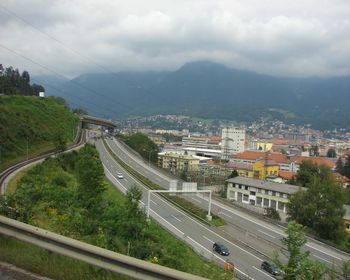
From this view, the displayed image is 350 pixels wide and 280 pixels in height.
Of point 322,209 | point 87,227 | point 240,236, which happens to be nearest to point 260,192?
point 322,209

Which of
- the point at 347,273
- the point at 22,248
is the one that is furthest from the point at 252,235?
the point at 22,248

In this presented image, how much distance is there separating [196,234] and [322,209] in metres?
14.3

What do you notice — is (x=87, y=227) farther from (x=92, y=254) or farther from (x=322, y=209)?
(x=322, y=209)

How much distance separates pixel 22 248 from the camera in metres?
4.53

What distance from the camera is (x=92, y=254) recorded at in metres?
3.79

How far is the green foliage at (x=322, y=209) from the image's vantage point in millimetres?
35875

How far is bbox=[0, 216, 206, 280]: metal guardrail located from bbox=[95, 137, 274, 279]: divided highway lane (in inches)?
528

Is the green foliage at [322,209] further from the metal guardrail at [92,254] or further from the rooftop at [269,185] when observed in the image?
the metal guardrail at [92,254]

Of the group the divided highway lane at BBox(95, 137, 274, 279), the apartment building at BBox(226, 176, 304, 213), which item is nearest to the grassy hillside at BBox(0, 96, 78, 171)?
the divided highway lane at BBox(95, 137, 274, 279)

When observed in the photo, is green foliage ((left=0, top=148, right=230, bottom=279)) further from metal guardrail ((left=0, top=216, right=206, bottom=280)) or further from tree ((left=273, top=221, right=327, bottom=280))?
tree ((left=273, top=221, right=327, bottom=280))

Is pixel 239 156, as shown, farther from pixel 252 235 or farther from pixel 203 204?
pixel 252 235

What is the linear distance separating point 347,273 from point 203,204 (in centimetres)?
3629

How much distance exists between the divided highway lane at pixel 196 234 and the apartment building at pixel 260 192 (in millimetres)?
14547

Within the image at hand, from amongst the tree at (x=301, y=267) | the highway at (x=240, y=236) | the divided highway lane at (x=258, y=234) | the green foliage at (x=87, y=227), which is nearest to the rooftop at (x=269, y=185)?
the divided highway lane at (x=258, y=234)
